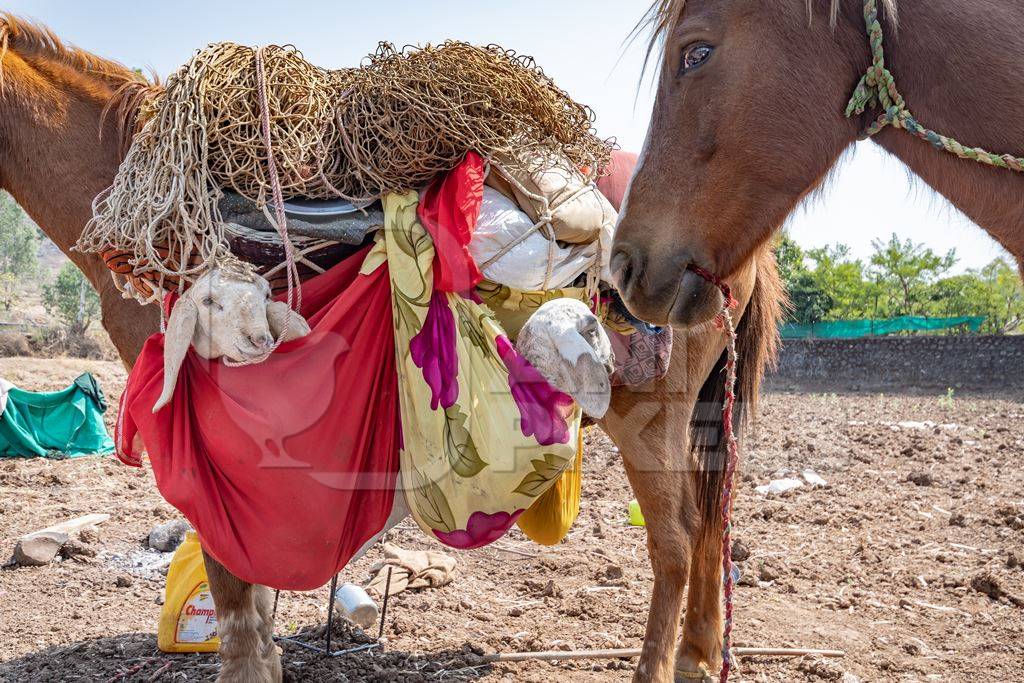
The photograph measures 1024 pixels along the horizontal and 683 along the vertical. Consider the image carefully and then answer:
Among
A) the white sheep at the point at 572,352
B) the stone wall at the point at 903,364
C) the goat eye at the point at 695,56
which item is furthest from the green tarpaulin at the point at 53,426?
the stone wall at the point at 903,364

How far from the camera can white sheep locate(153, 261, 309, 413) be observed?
190cm

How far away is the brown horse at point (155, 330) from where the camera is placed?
102 inches

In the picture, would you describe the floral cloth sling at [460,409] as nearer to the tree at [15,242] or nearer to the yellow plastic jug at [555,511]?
the yellow plastic jug at [555,511]

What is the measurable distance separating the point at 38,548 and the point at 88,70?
103 inches

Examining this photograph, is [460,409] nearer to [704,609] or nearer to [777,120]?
[777,120]

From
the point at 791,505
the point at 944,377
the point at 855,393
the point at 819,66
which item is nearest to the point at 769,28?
the point at 819,66

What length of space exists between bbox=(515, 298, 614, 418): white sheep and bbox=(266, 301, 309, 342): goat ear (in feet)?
2.10

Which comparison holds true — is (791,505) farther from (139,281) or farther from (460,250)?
(139,281)

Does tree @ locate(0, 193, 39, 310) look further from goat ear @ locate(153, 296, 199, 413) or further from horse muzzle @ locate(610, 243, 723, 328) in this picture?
horse muzzle @ locate(610, 243, 723, 328)

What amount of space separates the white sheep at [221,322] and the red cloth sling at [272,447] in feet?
0.36

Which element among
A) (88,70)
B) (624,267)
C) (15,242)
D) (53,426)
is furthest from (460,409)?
(15,242)

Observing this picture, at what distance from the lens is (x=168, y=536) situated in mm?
4090

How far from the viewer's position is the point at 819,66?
1533 millimetres

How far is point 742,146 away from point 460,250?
0.84 metres
